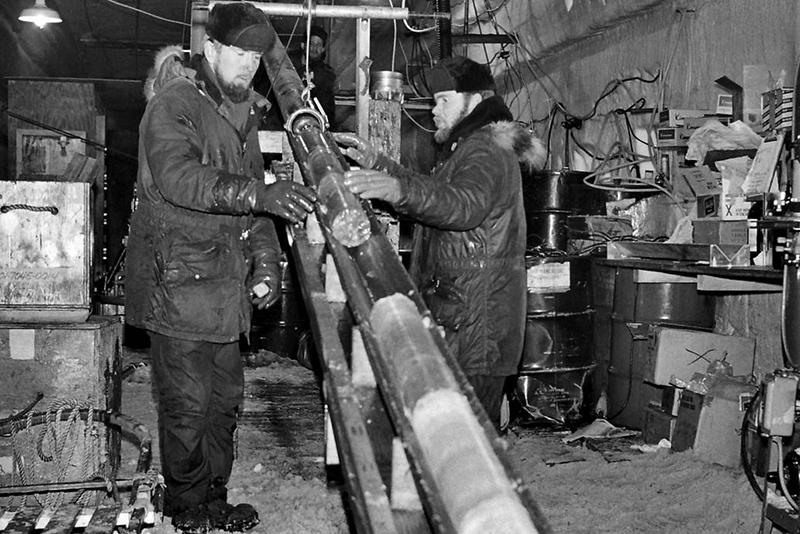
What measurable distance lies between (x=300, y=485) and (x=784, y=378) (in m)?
2.13

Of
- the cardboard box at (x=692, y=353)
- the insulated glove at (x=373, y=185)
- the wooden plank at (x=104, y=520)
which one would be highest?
the insulated glove at (x=373, y=185)

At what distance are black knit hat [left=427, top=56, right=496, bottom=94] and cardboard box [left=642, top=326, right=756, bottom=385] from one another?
93.3 inches

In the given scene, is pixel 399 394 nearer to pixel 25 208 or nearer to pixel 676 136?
pixel 25 208

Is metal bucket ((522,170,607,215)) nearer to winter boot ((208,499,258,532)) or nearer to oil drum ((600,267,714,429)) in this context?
oil drum ((600,267,714,429))

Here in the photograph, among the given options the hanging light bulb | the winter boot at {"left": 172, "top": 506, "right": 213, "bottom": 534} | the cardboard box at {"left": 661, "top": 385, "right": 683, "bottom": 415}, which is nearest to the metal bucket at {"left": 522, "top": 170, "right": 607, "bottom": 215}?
the cardboard box at {"left": 661, "top": 385, "right": 683, "bottom": 415}

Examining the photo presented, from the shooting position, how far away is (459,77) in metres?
3.53

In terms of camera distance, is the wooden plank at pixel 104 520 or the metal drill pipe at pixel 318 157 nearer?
the metal drill pipe at pixel 318 157

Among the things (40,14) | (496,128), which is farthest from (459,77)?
(40,14)

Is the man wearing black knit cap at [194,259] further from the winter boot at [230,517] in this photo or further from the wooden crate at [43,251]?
the wooden crate at [43,251]

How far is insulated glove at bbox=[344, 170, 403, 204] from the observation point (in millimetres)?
2385

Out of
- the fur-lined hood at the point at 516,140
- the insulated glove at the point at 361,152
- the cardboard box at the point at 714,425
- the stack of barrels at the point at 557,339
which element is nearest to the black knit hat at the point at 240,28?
the insulated glove at the point at 361,152

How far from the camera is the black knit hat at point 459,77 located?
353 centimetres

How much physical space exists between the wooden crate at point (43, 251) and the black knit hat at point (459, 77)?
59.4 inches

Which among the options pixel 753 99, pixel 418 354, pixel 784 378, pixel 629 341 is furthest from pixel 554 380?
pixel 418 354
